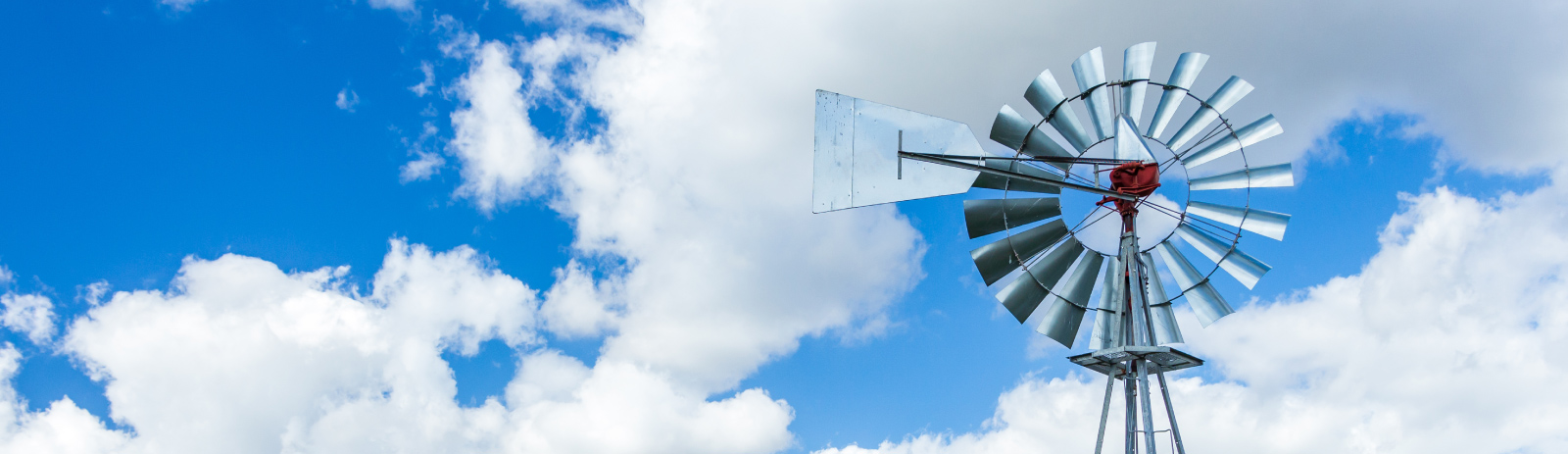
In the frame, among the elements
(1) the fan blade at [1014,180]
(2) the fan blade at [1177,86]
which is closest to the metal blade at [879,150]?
(1) the fan blade at [1014,180]

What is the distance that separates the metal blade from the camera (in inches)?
538

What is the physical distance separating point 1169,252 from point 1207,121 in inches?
68.5

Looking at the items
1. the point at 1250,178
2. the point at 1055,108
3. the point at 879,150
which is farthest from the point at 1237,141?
the point at 879,150

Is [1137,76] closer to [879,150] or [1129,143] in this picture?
[1129,143]

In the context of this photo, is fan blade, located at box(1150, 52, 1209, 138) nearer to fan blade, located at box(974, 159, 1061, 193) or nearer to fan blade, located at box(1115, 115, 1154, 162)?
fan blade, located at box(1115, 115, 1154, 162)

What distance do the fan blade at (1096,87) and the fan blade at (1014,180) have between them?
99 cm

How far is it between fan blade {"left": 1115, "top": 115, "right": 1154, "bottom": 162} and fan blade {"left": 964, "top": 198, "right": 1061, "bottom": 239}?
41.5 inches

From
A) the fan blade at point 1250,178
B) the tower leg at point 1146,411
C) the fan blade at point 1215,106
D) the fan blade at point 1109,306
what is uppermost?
the fan blade at point 1215,106

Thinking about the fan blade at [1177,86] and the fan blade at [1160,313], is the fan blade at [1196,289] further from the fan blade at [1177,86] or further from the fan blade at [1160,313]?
the fan blade at [1177,86]

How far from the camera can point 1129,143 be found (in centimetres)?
1511

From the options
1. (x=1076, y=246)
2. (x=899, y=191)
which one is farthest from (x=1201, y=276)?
(x=899, y=191)

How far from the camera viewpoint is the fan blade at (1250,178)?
14.9 meters

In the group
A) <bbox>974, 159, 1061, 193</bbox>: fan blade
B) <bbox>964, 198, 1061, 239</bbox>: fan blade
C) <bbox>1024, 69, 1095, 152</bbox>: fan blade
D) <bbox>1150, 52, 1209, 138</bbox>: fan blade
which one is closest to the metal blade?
<bbox>974, 159, 1061, 193</bbox>: fan blade

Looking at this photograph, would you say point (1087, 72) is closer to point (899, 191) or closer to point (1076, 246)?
point (1076, 246)
